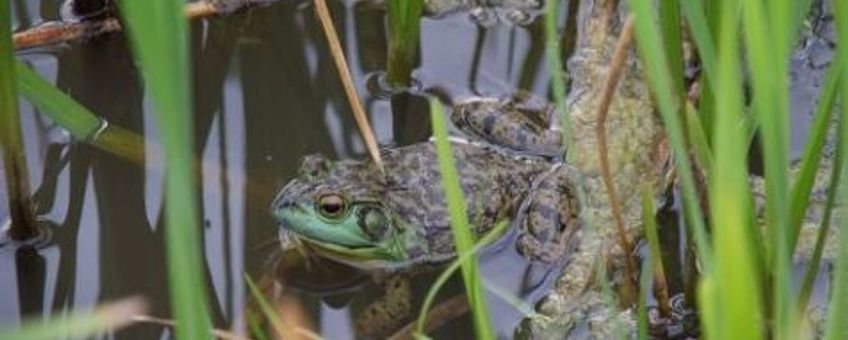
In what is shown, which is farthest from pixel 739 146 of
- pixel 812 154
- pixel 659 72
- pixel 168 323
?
pixel 168 323

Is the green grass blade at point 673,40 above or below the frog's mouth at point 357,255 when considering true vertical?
above

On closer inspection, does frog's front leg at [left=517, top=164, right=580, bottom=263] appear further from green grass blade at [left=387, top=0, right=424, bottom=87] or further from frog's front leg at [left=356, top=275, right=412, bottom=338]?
green grass blade at [left=387, top=0, right=424, bottom=87]

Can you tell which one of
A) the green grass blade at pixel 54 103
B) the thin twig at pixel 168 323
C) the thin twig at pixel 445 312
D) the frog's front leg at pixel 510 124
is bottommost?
the thin twig at pixel 445 312

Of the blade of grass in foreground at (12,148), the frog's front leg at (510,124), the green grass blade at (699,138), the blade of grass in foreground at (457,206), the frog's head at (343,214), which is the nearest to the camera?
the blade of grass in foreground at (457,206)

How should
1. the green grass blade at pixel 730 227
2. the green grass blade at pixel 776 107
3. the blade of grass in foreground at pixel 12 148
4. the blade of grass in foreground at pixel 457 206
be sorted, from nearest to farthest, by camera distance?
1. the green grass blade at pixel 730 227
2. the green grass blade at pixel 776 107
3. the blade of grass in foreground at pixel 457 206
4. the blade of grass in foreground at pixel 12 148

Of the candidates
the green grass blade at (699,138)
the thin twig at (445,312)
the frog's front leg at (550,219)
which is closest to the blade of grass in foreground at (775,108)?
the green grass blade at (699,138)

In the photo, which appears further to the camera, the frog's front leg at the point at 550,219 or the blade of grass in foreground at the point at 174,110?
the frog's front leg at the point at 550,219

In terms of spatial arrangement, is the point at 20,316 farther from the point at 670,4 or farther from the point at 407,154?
the point at 670,4

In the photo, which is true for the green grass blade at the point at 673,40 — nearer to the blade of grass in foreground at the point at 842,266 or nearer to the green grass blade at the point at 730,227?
the blade of grass in foreground at the point at 842,266
